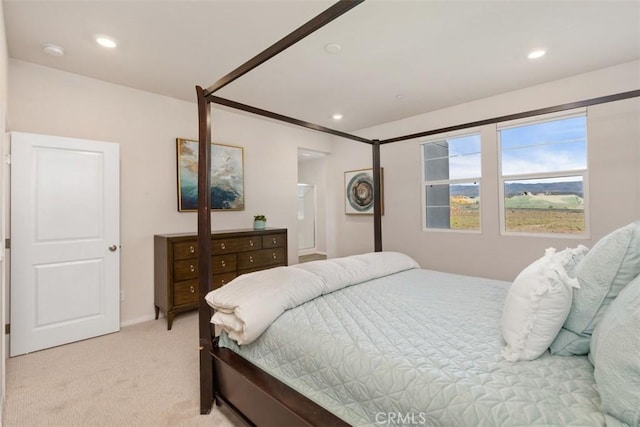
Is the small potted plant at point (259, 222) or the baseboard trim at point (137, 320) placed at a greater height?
the small potted plant at point (259, 222)

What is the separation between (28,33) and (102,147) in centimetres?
98

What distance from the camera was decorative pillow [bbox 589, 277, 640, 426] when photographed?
713 mm

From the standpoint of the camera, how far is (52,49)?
239 cm

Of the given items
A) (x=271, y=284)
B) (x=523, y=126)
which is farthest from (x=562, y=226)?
(x=271, y=284)

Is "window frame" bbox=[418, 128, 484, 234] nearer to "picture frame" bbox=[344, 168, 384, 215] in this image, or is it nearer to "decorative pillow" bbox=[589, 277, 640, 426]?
"picture frame" bbox=[344, 168, 384, 215]

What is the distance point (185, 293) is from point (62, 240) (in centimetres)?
117

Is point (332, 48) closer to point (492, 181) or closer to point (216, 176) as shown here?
point (216, 176)

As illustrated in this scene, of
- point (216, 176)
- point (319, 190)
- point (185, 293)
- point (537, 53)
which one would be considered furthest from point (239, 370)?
point (319, 190)

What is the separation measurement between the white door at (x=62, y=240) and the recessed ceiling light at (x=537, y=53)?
3.93 m

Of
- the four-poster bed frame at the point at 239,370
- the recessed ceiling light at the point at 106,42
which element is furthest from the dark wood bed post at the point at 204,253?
the recessed ceiling light at the point at 106,42

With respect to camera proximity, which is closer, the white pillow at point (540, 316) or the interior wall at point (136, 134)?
the white pillow at point (540, 316)

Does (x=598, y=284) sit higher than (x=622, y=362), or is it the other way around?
(x=598, y=284)

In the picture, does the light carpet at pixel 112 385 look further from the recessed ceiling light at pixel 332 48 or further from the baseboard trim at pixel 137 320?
the recessed ceiling light at pixel 332 48

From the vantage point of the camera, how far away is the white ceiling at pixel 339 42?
6.51ft
